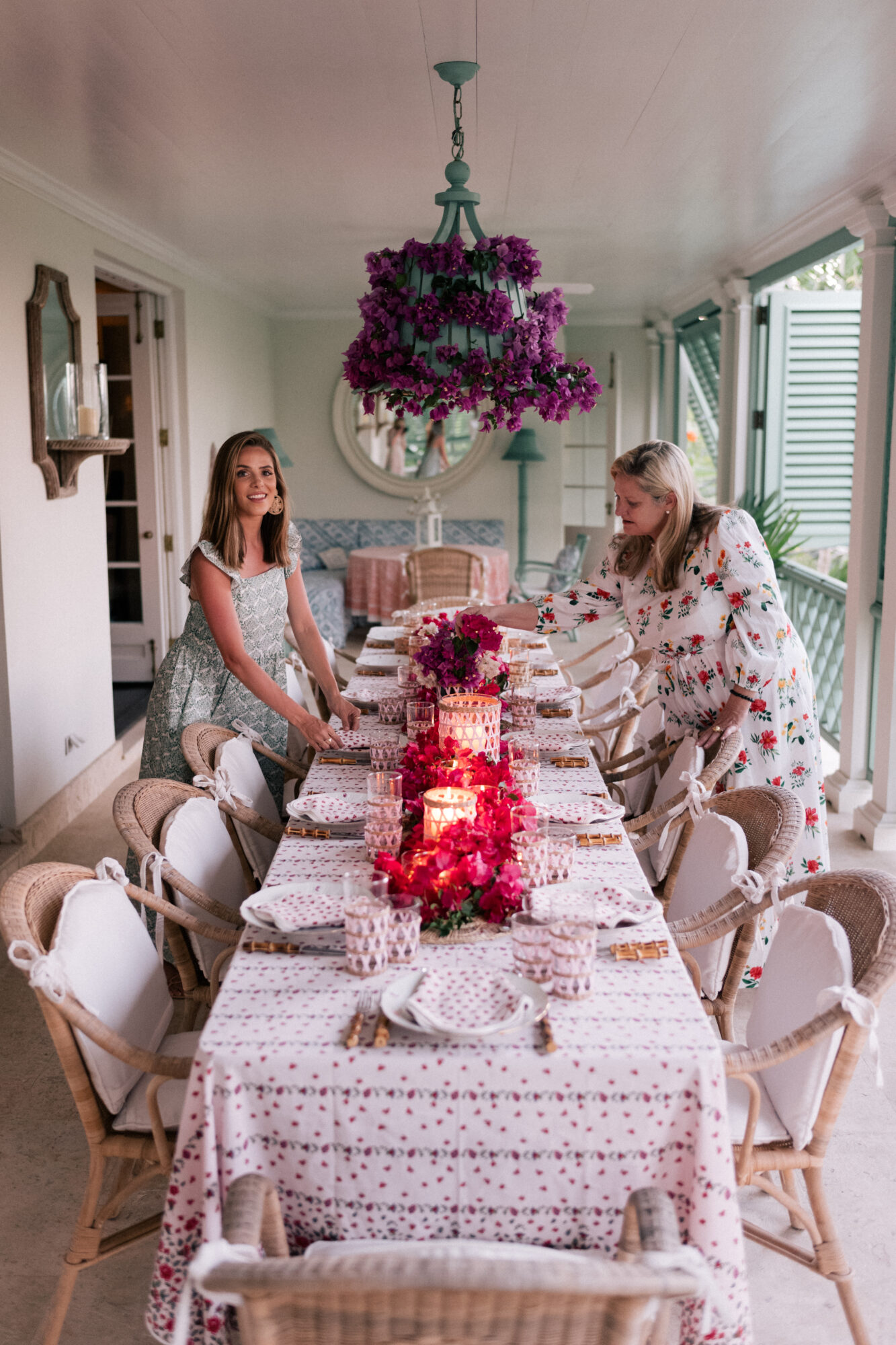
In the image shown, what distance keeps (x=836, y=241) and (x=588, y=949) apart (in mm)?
4540

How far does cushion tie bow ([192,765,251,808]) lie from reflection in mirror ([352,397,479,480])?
7.92 metres

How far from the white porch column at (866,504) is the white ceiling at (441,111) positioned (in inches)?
12.2

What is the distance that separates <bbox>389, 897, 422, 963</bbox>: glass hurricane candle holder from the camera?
190cm

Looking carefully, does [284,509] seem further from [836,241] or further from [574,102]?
[836,241]

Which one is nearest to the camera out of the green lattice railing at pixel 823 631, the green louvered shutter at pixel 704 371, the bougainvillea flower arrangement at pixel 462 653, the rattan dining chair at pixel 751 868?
the rattan dining chair at pixel 751 868

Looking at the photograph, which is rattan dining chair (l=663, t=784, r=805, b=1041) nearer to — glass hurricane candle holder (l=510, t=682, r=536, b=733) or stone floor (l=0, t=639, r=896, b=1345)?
stone floor (l=0, t=639, r=896, b=1345)

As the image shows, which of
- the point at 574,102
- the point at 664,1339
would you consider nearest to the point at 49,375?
the point at 574,102

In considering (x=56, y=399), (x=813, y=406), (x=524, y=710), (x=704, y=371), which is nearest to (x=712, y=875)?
(x=524, y=710)

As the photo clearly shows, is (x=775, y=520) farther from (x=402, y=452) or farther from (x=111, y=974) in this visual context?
(x=111, y=974)

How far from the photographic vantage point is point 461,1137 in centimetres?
162

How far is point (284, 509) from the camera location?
3.54 m

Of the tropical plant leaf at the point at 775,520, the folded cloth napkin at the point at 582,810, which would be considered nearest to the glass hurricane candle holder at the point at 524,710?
the folded cloth napkin at the point at 582,810

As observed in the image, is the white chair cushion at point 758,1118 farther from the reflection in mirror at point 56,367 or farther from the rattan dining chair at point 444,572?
the rattan dining chair at point 444,572

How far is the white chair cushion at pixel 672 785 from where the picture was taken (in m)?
2.97
